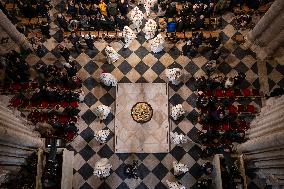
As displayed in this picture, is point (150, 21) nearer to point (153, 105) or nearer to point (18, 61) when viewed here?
point (153, 105)

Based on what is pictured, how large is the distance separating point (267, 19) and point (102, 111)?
9.35 m

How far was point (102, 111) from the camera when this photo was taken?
21.2 meters

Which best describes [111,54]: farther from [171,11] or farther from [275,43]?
[275,43]

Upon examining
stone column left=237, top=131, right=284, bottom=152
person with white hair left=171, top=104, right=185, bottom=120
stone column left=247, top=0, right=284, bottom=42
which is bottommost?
stone column left=237, top=131, right=284, bottom=152

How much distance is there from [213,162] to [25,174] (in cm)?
866

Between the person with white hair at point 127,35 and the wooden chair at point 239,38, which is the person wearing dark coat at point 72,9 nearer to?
the person with white hair at point 127,35

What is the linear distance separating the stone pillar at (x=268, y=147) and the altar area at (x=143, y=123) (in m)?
4.04

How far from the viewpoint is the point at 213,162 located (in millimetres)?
19750

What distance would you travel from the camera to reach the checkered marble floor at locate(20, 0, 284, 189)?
20.6 meters

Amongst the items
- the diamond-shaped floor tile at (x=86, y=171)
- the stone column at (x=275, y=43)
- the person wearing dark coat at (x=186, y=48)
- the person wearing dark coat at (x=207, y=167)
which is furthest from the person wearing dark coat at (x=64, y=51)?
the stone column at (x=275, y=43)

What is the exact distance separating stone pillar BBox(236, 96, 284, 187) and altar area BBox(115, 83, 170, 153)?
13.3 feet

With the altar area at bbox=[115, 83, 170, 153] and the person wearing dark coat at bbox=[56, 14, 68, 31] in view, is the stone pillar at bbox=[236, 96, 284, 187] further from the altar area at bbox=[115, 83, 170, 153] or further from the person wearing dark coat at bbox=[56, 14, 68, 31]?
the person wearing dark coat at bbox=[56, 14, 68, 31]

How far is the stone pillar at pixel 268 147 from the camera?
602 inches

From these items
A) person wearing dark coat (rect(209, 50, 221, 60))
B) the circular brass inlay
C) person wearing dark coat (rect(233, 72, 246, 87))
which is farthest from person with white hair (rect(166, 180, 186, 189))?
person wearing dark coat (rect(209, 50, 221, 60))
